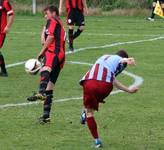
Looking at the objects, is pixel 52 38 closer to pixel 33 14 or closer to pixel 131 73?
pixel 131 73

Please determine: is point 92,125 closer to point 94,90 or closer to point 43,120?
point 94,90

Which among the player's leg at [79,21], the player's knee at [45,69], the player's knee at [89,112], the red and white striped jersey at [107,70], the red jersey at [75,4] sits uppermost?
the red and white striped jersey at [107,70]

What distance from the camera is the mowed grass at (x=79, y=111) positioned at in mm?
9648

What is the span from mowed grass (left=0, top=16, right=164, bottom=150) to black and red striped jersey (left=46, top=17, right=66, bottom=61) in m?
1.06

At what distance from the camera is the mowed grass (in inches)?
380

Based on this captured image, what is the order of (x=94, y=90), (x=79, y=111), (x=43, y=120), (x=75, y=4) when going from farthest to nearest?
(x=75, y=4), (x=79, y=111), (x=43, y=120), (x=94, y=90)

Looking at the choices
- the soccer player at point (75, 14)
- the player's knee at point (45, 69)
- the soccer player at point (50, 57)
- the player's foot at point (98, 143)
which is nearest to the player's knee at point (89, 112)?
the player's foot at point (98, 143)

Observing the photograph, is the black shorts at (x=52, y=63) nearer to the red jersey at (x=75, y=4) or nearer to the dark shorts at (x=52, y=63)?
the dark shorts at (x=52, y=63)

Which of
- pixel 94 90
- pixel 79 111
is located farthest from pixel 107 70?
pixel 79 111

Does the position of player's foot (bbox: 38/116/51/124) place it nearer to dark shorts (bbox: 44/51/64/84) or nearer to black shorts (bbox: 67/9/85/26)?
dark shorts (bbox: 44/51/64/84)

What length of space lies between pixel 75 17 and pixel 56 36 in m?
9.92

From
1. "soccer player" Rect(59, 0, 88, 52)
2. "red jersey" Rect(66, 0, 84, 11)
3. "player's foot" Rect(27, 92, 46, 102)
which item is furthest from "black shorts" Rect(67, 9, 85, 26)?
"player's foot" Rect(27, 92, 46, 102)

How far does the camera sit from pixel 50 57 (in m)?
11.1

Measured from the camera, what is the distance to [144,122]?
11.0 metres
